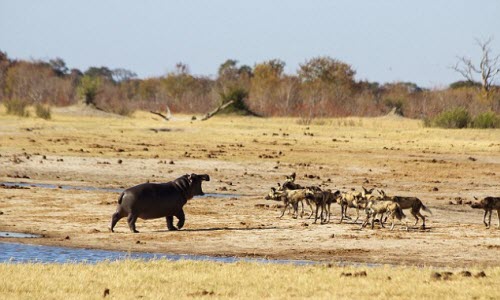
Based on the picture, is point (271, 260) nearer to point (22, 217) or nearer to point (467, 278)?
point (467, 278)

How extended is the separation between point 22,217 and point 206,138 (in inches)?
783

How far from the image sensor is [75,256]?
1833 cm

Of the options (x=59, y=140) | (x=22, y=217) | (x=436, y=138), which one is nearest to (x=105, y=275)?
(x=22, y=217)

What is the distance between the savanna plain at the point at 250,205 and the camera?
14547 millimetres

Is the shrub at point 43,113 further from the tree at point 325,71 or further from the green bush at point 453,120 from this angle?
the tree at point 325,71

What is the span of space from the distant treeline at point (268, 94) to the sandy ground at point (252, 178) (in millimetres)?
8239

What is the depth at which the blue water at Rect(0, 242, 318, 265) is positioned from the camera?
17.8 meters

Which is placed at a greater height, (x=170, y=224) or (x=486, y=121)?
(x=486, y=121)

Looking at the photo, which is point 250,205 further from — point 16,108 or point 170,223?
point 16,108

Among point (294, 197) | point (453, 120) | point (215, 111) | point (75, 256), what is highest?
point (453, 120)

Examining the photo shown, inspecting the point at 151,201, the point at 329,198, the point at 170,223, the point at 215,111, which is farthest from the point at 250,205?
the point at 215,111

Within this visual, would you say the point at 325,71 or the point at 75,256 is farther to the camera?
the point at 325,71

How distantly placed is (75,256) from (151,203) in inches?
134

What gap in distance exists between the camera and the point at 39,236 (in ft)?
67.0
